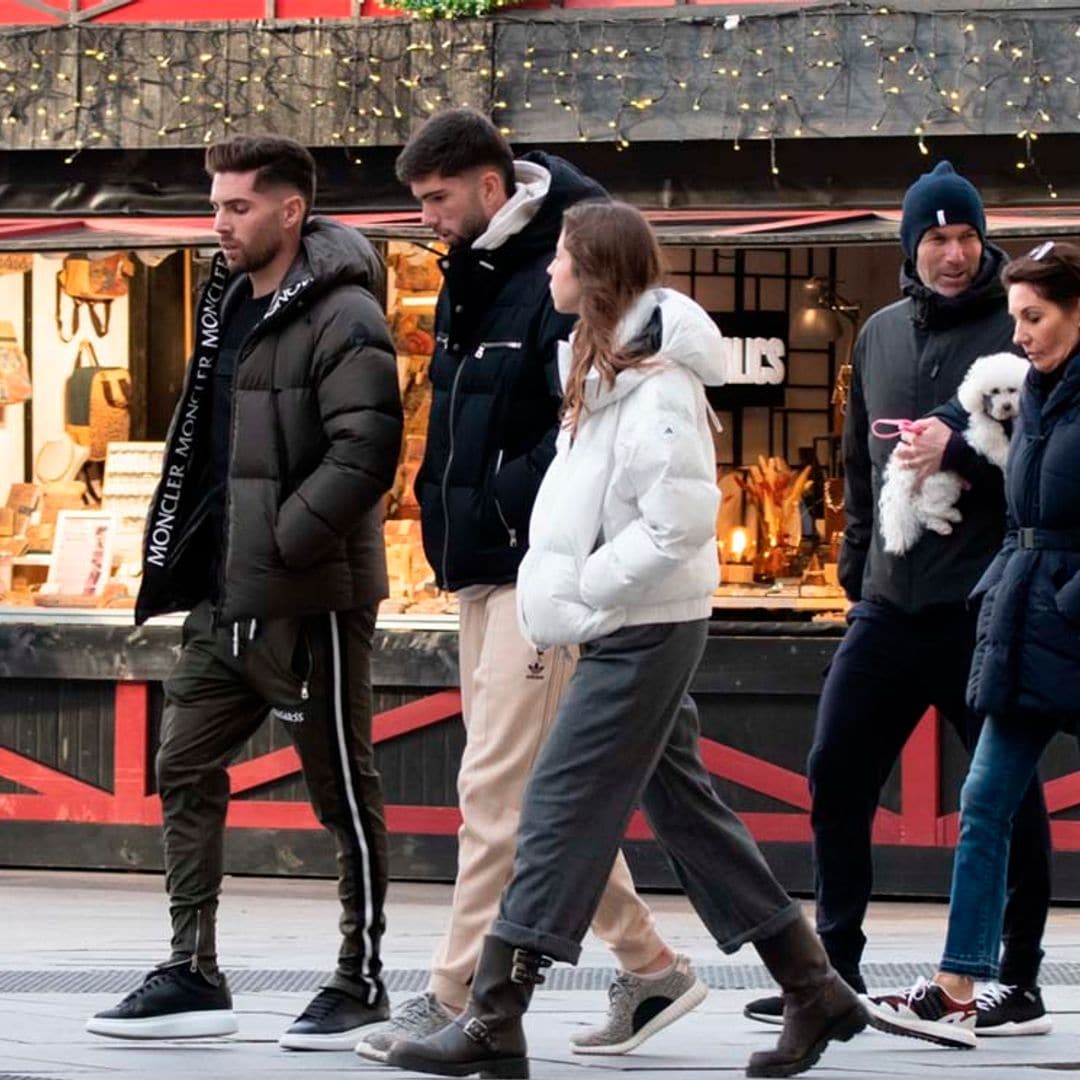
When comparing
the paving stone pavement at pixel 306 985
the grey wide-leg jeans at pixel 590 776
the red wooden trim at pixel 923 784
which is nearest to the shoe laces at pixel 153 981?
the paving stone pavement at pixel 306 985

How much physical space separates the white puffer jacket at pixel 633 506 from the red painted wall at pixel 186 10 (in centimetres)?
633

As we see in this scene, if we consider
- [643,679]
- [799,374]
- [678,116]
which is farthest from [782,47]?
[643,679]

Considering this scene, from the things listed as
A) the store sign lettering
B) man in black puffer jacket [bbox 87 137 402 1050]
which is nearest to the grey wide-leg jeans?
man in black puffer jacket [bbox 87 137 402 1050]

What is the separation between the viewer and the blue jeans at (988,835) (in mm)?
6410

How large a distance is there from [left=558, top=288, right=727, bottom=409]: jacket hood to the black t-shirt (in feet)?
4.13

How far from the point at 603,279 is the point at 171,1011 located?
78.8 inches

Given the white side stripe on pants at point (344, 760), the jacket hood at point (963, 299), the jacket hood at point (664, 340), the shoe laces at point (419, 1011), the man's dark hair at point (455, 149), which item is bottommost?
the shoe laces at point (419, 1011)

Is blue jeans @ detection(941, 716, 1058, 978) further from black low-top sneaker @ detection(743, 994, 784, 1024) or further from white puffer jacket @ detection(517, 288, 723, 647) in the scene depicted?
white puffer jacket @ detection(517, 288, 723, 647)

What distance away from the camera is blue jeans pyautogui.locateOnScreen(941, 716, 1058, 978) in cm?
641

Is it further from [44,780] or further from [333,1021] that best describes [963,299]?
[44,780]

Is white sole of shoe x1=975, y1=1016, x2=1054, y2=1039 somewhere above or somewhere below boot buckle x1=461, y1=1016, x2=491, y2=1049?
below

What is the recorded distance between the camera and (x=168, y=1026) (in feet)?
21.0

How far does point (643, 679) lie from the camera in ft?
18.4

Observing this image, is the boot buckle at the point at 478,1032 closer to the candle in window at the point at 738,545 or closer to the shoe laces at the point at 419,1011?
the shoe laces at the point at 419,1011
